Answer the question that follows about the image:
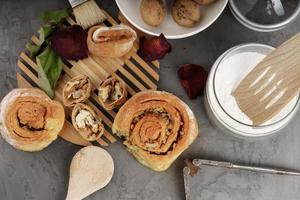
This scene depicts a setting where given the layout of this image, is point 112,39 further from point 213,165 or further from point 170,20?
point 213,165

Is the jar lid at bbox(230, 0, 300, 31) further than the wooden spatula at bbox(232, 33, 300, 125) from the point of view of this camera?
Yes

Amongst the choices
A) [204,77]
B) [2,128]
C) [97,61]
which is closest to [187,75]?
[204,77]

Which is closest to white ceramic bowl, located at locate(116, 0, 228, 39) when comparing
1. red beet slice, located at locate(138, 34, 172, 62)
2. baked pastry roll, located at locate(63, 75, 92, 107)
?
red beet slice, located at locate(138, 34, 172, 62)

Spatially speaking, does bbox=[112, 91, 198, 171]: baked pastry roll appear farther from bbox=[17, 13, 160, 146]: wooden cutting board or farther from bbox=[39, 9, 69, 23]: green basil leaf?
bbox=[39, 9, 69, 23]: green basil leaf

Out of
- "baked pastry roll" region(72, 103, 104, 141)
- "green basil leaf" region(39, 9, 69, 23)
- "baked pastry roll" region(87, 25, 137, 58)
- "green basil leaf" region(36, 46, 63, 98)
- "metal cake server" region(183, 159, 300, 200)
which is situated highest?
"green basil leaf" region(39, 9, 69, 23)

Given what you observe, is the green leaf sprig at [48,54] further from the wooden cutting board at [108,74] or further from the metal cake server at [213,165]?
the metal cake server at [213,165]

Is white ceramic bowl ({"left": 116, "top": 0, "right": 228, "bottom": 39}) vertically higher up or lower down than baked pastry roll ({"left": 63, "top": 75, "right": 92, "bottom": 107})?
higher up

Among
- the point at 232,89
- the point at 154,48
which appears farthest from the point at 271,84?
the point at 154,48
